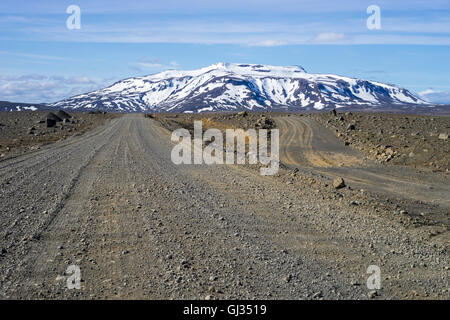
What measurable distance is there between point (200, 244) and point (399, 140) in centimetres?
2774

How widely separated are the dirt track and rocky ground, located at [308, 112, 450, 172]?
1391 centimetres

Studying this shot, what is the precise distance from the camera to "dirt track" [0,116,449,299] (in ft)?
22.0

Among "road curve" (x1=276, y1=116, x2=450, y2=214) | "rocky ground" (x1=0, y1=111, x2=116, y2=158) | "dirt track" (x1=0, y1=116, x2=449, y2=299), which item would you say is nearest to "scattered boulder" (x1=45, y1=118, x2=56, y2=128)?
"rocky ground" (x1=0, y1=111, x2=116, y2=158)

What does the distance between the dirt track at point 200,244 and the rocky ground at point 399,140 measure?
547 inches

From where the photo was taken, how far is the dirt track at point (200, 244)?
6.70 metres

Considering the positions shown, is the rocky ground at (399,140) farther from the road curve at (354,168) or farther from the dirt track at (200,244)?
the dirt track at (200,244)

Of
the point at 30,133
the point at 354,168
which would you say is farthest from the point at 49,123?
the point at 354,168

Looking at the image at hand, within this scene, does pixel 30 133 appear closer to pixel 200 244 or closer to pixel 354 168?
pixel 354 168

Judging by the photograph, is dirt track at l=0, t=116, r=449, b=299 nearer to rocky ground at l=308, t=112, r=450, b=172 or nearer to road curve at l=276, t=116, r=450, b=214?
road curve at l=276, t=116, r=450, b=214

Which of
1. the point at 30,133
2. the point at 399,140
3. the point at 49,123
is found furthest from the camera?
the point at 49,123

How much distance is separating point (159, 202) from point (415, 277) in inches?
276

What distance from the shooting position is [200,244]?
859 cm
